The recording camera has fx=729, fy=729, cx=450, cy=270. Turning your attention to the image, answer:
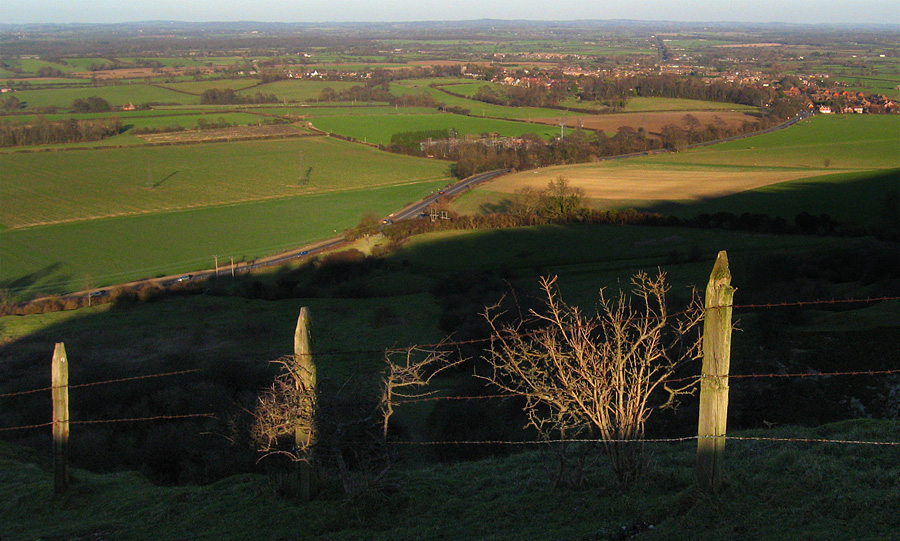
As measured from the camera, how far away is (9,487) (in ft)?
30.2

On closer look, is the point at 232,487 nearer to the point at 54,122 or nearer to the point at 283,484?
the point at 283,484

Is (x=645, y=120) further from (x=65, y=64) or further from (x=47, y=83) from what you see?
(x=65, y=64)

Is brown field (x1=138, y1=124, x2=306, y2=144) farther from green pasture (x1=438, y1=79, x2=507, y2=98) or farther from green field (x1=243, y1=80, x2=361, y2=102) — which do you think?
green pasture (x1=438, y1=79, x2=507, y2=98)

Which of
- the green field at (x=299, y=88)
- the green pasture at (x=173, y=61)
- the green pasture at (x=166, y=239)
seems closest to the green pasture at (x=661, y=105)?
the green field at (x=299, y=88)

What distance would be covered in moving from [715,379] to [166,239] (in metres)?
49.5

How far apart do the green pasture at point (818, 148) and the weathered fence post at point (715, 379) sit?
63226 millimetres

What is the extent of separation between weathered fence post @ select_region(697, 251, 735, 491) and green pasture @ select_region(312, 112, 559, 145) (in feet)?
280

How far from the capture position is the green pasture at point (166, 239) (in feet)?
140

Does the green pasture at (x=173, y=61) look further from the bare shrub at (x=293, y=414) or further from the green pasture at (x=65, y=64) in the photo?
the bare shrub at (x=293, y=414)

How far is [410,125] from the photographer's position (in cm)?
9769

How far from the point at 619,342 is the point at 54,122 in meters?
95.2

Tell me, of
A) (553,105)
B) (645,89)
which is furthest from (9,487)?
(645,89)

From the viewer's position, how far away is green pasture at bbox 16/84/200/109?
332 feet

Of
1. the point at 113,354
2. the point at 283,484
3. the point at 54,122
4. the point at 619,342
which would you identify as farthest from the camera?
the point at 54,122
